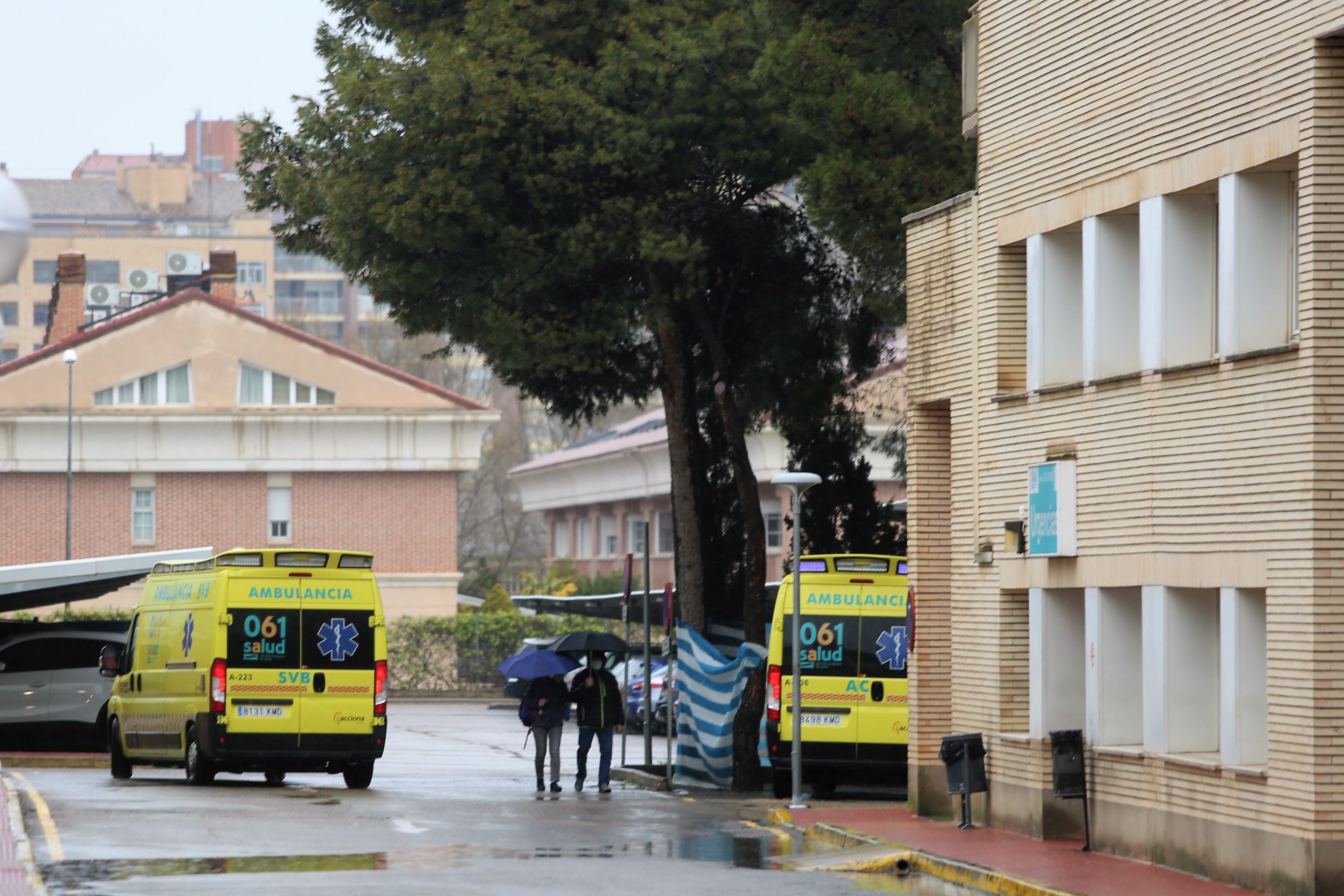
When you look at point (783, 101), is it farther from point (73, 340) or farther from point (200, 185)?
point (200, 185)

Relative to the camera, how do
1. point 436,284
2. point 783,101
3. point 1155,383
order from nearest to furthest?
point 1155,383
point 783,101
point 436,284

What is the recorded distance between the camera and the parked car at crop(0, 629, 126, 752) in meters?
28.3

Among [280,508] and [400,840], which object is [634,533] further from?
[400,840]

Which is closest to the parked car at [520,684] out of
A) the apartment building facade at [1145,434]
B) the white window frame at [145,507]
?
the white window frame at [145,507]

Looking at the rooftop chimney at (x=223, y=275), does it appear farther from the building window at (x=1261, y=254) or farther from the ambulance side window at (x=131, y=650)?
the building window at (x=1261, y=254)

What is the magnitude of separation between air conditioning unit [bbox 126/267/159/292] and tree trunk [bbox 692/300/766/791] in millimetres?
46374

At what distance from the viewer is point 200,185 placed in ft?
487

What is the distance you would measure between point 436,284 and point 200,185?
417 feet

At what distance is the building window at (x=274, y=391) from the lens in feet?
195

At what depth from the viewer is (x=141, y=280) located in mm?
71625

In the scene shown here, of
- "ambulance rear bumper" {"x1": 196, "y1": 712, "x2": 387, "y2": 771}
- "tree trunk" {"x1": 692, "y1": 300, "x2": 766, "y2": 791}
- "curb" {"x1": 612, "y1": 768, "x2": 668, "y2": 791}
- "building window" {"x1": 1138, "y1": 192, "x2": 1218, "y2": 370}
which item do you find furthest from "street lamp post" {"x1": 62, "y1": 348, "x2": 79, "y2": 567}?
"building window" {"x1": 1138, "y1": 192, "x2": 1218, "y2": 370}

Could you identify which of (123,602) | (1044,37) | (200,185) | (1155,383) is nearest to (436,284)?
(1044,37)

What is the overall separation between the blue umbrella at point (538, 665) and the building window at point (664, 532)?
1515 inches

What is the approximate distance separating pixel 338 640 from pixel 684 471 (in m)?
7.65
